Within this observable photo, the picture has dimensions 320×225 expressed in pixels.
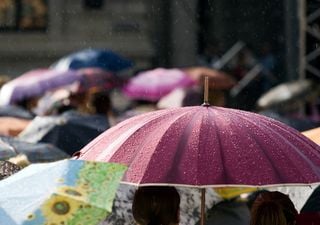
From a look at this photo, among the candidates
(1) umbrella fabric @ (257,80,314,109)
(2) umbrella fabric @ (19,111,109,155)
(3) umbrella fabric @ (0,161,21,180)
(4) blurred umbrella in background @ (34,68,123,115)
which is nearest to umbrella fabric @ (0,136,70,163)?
(2) umbrella fabric @ (19,111,109,155)

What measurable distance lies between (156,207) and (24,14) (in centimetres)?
2195

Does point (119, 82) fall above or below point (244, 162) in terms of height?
below

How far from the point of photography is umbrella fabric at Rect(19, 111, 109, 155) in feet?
29.3

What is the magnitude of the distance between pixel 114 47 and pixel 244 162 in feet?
68.7

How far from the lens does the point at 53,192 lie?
4.74 m

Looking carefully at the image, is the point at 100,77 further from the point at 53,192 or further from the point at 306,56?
the point at 53,192

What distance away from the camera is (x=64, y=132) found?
9.02 metres

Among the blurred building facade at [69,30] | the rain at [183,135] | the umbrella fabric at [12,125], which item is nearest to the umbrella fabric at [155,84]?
the rain at [183,135]

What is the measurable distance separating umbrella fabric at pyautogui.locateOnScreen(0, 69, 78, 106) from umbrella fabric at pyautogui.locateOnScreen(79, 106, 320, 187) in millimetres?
7493

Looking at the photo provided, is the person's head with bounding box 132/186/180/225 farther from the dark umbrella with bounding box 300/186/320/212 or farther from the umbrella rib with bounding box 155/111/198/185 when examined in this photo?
the dark umbrella with bounding box 300/186/320/212

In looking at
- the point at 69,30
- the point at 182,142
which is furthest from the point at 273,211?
the point at 69,30

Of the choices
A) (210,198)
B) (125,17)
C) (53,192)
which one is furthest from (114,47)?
(53,192)

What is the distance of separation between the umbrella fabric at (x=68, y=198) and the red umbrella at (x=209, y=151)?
0.56 metres

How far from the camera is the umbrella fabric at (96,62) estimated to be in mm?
16016
